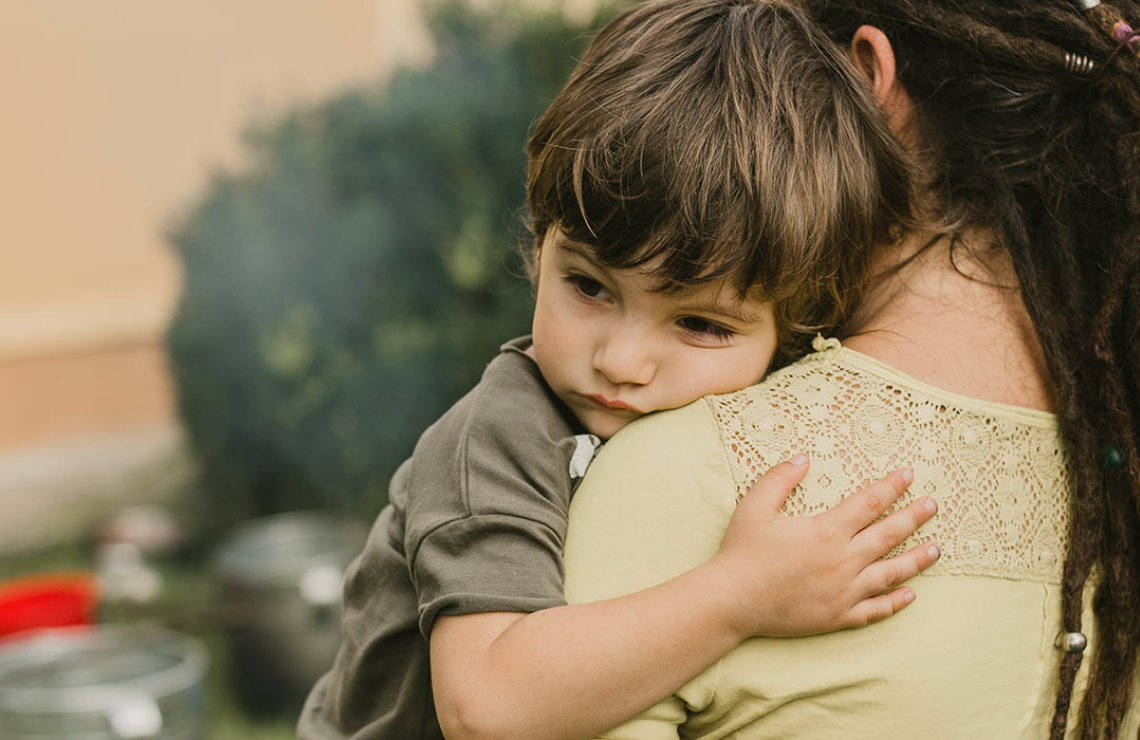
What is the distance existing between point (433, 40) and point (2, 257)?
117 inches

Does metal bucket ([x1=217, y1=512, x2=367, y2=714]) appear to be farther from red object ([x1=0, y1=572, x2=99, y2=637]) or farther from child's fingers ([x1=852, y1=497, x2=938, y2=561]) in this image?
child's fingers ([x1=852, y1=497, x2=938, y2=561])

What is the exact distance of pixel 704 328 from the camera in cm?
150

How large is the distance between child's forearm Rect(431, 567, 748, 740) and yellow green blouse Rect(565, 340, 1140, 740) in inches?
1.2

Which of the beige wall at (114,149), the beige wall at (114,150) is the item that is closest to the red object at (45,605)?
the beige wall at (114,150)

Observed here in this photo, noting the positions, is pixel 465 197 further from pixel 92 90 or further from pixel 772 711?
pixel 772 711

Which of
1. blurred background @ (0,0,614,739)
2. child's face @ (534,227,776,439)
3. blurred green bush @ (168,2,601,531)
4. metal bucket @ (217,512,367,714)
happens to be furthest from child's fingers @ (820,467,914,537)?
blurred green bush @ (168,2,601,531)

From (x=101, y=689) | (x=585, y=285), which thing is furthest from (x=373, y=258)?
(x=585, y=285)

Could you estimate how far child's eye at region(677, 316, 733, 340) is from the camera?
1.49 meters

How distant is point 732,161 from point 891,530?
0.46m

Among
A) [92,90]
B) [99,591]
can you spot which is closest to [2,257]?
A: [92,90]

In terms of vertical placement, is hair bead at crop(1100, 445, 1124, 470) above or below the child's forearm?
above

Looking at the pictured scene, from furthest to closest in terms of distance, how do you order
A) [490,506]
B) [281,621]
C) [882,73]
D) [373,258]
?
1. [373,258]
2. [281,621]
3. [882,73]
4. [490,506]

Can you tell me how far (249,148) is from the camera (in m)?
5.93

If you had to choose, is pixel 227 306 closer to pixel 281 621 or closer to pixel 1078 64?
pixel 281 621
